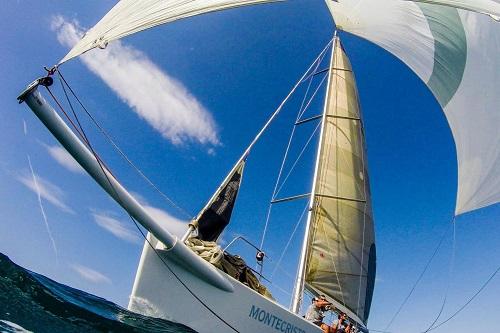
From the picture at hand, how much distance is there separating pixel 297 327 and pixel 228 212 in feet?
8.41

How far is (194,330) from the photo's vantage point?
5.39 metres

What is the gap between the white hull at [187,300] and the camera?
212 inches

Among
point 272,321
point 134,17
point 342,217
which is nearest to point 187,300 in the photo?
point 272,321

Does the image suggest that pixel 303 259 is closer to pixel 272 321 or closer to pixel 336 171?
pixel 272 321

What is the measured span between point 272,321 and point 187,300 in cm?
168

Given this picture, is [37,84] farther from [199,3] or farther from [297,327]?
[297,327]

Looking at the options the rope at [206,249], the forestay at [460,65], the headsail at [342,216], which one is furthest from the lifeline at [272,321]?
the forestay at [460,65]

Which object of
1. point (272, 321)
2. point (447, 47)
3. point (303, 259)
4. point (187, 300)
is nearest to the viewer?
point (187, 300)

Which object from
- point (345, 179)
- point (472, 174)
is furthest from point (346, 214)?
point (472, 174)

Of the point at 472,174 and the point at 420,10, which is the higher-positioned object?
the point at 420,10

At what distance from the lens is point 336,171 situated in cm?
1207

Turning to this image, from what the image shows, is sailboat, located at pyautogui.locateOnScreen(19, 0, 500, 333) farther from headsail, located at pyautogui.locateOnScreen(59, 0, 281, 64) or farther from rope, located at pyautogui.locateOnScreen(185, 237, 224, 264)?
rope, located at pyautogui.locateOnScreen(185, 237, 224, 264)

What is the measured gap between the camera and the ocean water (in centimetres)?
501

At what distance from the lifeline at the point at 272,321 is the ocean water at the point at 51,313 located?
1127mm
